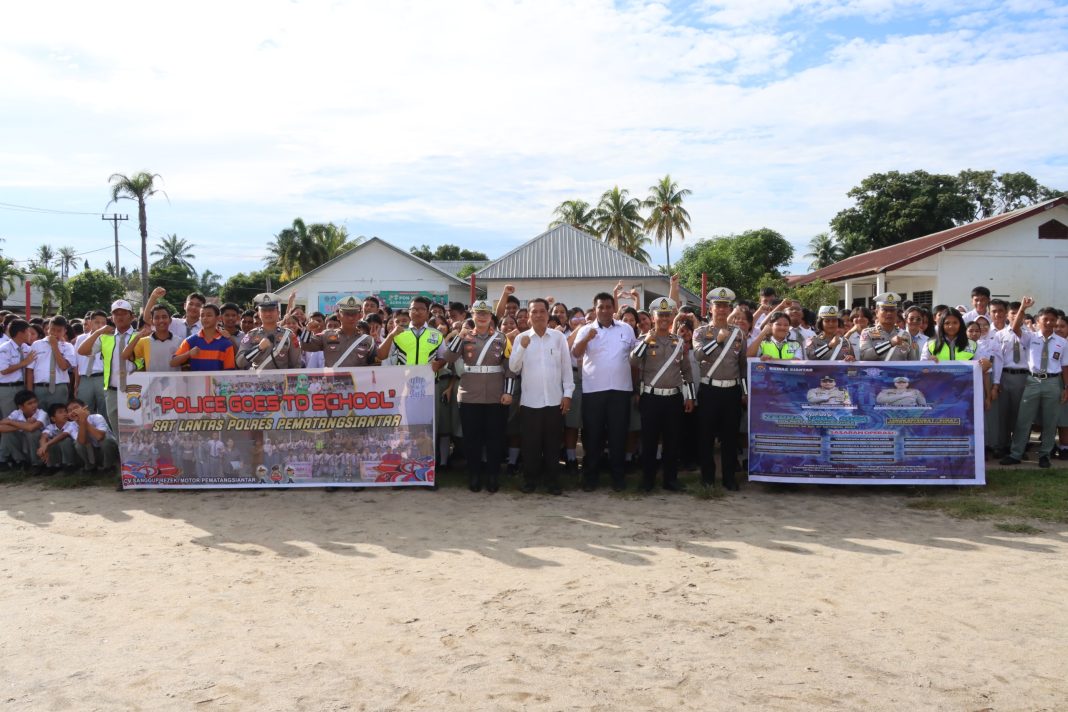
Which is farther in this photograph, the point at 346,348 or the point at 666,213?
the point at 666,213

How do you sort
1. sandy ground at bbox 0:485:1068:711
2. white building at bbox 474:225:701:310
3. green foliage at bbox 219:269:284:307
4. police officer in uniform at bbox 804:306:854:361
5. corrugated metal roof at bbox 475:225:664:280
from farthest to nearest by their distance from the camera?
green foliage at bbox 219:269:284:307 → corrugated metal roof at bbox 475:225:664:280 → white building at bbox 474:225:701:310 → police officer in uniform at bbox 804:306:854:361 → sandy ground at bbox 0:485:1068:711

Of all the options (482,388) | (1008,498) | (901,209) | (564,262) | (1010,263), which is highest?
(901,209)

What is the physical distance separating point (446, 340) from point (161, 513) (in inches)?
121

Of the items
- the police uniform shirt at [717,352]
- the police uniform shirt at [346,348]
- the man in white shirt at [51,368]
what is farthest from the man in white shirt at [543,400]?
the man in white shirt at [51,368]

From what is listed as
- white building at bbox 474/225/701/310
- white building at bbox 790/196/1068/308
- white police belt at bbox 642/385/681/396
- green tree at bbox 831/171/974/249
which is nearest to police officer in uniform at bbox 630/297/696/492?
white police belt at bbox 642/385/681/396

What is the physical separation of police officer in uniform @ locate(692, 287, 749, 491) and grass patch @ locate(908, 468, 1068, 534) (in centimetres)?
169

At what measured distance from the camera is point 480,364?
23.8 feet

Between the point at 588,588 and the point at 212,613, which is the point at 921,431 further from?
the point at 212,613

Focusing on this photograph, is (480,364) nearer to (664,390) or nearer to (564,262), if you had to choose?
(664,390)

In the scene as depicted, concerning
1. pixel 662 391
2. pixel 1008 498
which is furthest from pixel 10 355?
pixel 1008 498

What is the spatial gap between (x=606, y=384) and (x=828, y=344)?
2.43 meters

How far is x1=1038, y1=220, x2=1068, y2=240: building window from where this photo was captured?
76.7 ft

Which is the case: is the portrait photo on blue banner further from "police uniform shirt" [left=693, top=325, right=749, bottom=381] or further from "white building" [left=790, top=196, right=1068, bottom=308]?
"white building" [left=790, top=196, right=1068, bottom=308]

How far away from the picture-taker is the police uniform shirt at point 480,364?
7.26 m
